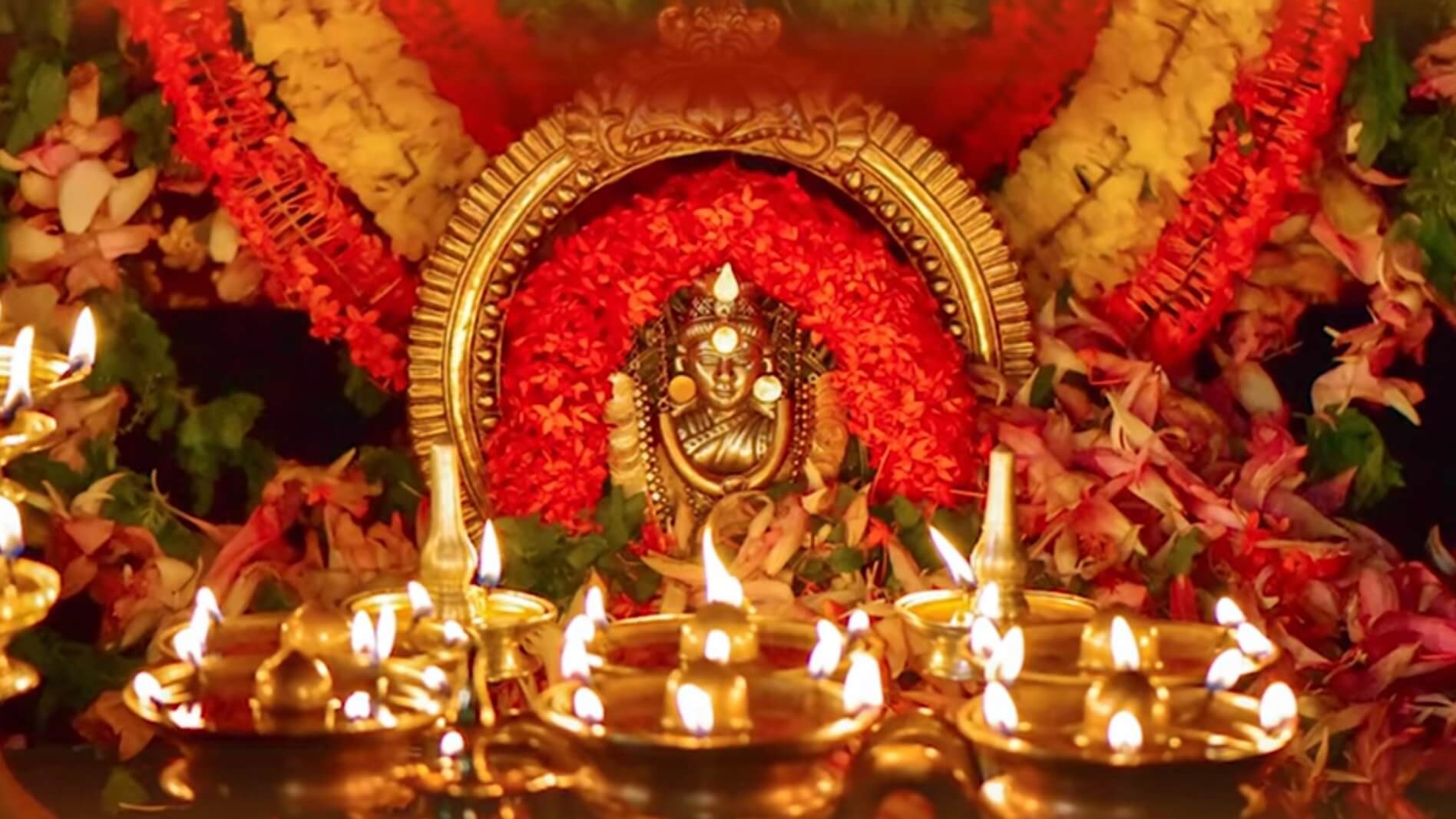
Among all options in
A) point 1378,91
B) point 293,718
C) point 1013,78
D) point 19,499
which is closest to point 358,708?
point 293,718

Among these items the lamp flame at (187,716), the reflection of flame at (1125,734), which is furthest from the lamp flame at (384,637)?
the reflection of flame at (1125,734)

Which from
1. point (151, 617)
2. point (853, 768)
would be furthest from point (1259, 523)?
point (151, 617)

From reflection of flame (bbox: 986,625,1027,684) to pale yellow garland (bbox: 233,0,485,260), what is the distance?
57 cm

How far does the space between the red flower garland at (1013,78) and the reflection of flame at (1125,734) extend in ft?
1.84

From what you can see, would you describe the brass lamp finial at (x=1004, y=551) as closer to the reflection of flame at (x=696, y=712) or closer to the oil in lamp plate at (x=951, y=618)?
the oil in lamp plate at (x=951, y=618)

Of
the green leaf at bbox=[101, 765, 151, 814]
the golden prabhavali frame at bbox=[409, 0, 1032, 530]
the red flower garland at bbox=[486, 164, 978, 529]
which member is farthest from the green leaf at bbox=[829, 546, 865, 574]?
the green leaf at bbox=[101, 765, 151, 814]

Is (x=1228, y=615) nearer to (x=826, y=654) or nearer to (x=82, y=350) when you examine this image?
(x=826, y=654)

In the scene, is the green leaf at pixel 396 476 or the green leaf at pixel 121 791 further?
the green leaf at pixel 396 476

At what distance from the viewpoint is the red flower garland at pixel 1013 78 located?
1.33 meters

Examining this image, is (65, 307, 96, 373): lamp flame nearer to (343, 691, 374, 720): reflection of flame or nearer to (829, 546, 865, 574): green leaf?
(343, 691, 374, 720): reflection of flame

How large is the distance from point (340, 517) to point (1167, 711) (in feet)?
2.16

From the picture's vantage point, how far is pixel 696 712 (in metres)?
0.93

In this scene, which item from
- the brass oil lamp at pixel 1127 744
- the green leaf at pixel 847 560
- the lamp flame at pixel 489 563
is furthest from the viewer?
the green leaf at pixel 847 560

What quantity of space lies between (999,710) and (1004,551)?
0.74 ft
